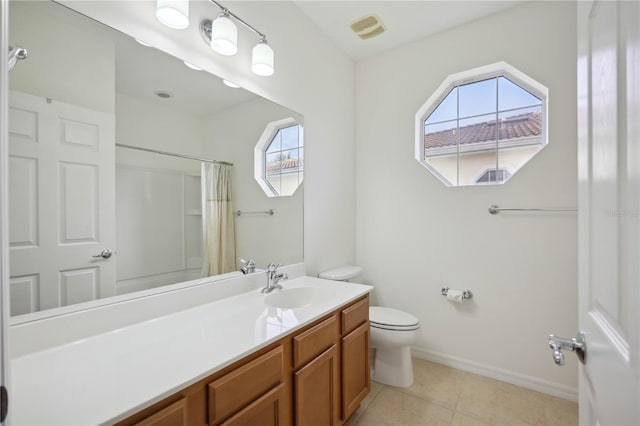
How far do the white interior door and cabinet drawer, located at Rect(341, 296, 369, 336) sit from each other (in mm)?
976

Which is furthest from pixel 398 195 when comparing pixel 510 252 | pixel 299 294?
pixel 299 294

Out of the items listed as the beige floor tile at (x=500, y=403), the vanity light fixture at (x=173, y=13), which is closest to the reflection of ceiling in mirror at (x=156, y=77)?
the vanity light fixture at (x=173, y=13)

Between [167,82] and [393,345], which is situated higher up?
[167,82]

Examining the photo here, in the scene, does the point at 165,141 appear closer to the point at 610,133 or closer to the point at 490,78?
the point at 610,133

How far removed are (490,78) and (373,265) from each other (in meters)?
1.83

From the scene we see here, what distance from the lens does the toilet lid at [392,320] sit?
6.61 ft

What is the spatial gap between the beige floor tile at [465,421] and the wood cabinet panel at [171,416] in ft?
5.39

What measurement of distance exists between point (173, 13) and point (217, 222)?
3.18ft

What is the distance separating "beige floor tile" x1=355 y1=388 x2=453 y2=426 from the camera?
1.74 m

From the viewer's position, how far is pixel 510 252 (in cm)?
214

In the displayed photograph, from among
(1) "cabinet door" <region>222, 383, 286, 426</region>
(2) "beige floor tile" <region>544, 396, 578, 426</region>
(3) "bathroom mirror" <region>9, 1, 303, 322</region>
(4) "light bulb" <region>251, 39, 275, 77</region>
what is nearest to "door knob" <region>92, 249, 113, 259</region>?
(3) "bathroom mirror" <region>9, 1, 303, 322</region>

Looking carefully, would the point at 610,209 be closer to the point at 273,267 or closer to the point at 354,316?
the point at 354,316

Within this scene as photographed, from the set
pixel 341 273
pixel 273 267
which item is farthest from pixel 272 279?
pixel 341 273

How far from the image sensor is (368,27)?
2322 millimetres
